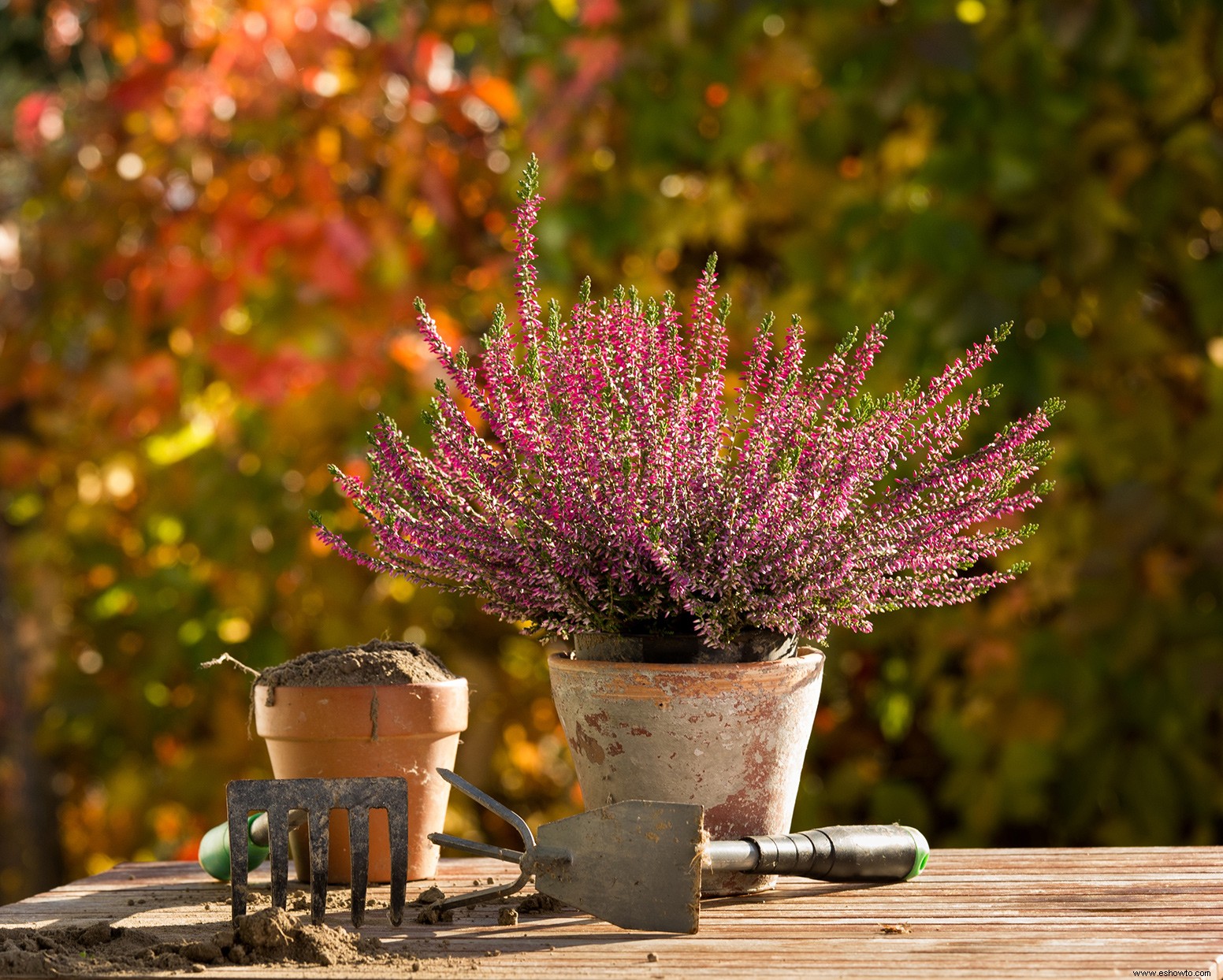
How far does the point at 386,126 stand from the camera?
285 centimetres

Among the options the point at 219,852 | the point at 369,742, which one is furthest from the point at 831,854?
the point at 219,852

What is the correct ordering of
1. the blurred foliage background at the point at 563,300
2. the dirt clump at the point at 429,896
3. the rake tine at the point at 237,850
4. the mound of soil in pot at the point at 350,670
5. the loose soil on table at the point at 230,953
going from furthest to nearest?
the blurred foliage background at the point at 563,300, the mound of soil in pot at the point at 350,670, the dirt clump at the point at 429,896, the rake tine at the point at 237,850, the loose soil on table at the point at 230,953

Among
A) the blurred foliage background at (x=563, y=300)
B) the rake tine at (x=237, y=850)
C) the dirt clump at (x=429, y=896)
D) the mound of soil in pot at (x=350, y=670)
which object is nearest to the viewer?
the rake tine at (x=237, y=850)

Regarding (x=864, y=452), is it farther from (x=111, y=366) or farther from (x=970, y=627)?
(x=111, y=366)

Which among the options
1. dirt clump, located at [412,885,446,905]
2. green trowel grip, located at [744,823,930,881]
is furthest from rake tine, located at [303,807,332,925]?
green trowel grip, located at [744,823,930,881]

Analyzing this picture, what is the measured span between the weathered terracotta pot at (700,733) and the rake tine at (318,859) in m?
0.24

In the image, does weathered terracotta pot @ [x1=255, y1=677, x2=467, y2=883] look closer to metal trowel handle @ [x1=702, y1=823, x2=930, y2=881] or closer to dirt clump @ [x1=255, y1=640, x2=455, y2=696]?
dirt clump @ [x1=255, y1=640, x2=455, y2=696]

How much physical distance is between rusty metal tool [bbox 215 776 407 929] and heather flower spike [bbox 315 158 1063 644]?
19 cm

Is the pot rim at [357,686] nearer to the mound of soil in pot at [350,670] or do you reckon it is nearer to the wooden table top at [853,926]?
the mound of soil in pot at [350,670]

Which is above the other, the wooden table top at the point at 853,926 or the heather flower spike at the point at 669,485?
the heather flower spike at the point at 669,485

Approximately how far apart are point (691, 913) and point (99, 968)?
44 cm

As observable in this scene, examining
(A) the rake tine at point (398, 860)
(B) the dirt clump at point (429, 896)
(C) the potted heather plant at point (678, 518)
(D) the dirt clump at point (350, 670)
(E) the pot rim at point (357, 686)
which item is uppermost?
(C) the potted heather plant at point (678, 518)

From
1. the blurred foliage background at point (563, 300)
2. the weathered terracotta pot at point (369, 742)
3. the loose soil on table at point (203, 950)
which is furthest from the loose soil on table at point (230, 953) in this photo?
the blurred foliage background at point (563, 300)

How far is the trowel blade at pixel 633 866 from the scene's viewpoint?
3.35 feet
